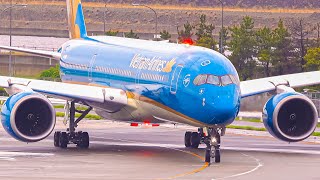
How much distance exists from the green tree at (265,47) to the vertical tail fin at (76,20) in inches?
1522

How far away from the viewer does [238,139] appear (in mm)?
50750

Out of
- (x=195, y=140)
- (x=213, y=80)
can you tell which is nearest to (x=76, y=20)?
(x=195, y=140)

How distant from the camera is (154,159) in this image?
39312mm

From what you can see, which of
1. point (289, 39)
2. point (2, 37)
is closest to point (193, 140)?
point (289, 39)

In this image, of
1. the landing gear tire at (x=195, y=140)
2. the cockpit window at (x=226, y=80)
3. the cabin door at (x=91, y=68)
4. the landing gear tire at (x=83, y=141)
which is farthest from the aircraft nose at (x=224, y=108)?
the cabin door at (x=91, y=68)

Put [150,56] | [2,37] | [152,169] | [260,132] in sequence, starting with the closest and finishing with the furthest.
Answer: [152,169]
[150,56]
[260,132]
[2,37]

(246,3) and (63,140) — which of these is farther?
→ (246,3)

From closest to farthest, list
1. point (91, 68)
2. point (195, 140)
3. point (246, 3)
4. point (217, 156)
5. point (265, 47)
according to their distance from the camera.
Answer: point (217, 156)
point (195, 140)
point (91, 68)
point (265, 47)
point (246, 3)

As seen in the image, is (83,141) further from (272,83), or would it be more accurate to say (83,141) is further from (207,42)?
(207,42)

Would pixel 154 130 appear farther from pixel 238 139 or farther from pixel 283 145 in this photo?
pixel 283 145

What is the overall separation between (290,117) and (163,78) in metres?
4.76

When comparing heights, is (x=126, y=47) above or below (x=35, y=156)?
above

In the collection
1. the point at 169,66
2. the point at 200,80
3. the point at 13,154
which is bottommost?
the point at 13,154

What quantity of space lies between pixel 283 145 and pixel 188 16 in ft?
317
